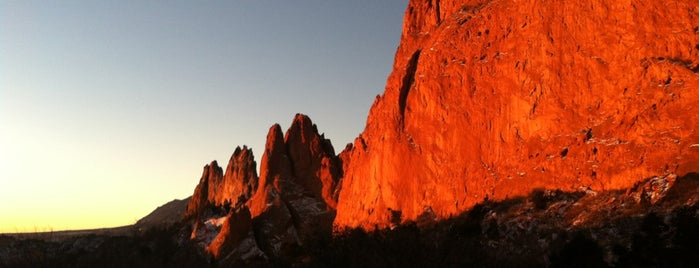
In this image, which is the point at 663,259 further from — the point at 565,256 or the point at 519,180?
the point at 519,180

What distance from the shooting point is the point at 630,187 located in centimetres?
→ 4734

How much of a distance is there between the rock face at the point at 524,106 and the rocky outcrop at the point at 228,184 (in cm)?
5404

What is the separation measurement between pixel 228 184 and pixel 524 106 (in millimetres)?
95421

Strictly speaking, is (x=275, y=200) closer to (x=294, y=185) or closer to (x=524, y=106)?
(x=294, y=185)

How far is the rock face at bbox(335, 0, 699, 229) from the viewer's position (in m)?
49.2

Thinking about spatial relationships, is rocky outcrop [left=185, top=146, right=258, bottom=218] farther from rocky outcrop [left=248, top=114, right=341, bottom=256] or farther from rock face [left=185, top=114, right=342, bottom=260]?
rocky outcrop [left=248, top=114, right=341, bottom=256]

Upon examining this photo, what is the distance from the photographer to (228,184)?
14475 cm

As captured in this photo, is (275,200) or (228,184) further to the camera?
(228,184)

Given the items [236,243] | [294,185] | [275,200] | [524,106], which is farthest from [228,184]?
[524,106]

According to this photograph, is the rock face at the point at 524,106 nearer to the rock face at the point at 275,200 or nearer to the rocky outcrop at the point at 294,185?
the rocky outcrop at the point at 294,185

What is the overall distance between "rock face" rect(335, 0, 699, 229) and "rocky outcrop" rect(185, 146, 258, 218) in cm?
5404

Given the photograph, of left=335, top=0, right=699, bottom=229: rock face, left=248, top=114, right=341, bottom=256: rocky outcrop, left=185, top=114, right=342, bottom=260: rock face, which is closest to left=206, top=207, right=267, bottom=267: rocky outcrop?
left=185, top=114, right=342, bottom=260: rock face

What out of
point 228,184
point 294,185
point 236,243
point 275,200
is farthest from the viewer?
point 228,184

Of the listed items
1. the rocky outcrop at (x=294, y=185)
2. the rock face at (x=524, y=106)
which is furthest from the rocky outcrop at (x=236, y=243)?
the rock face at (x=524, y=106)
